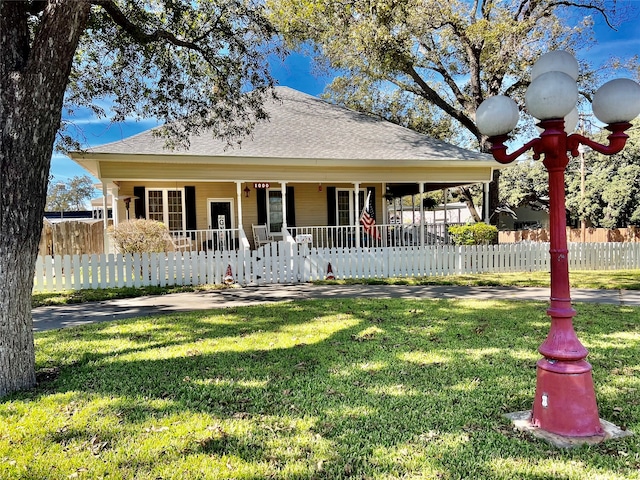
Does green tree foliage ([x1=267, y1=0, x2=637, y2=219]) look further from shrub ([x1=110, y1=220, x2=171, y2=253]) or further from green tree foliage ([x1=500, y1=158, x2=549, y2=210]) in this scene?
green tree foliage ([x1=500, y1=158, x2=549, y2=210])

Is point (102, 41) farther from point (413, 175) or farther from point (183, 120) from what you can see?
point (413, 175)

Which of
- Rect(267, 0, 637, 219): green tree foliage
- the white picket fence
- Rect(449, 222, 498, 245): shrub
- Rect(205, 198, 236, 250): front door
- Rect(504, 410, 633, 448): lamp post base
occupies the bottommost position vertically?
Rect(504, 410, 633, 448): lamp post base

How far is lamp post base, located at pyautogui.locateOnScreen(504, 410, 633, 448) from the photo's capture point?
3.05 meters

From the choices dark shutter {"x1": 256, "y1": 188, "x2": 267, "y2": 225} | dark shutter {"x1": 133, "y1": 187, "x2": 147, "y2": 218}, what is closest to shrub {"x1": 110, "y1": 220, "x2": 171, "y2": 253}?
dark shutter {"x1": 133, "y1": 187, "x2": 147, "y2": 218}

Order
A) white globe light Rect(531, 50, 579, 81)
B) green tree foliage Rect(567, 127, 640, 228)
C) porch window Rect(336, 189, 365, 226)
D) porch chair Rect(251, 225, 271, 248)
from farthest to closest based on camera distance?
green tree foliage Rect(567, 127, 640, 228)
porch window Rect(336, 189, 365, 226)
porch chair Rect(251, 225, 271, 248)
white globe light Rect(531, 50, 579, 81)

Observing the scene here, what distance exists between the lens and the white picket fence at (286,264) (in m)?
10.6

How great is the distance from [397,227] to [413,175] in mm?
1987

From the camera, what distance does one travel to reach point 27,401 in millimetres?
3877

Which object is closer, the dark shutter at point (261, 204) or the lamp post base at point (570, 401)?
the lamp post base at point (570, 401)

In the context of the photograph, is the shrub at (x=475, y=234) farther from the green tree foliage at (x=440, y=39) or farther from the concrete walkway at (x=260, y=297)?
the green tree foliage at (x=440, y=39)

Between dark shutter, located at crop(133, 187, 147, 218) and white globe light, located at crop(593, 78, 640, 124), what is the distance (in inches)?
578

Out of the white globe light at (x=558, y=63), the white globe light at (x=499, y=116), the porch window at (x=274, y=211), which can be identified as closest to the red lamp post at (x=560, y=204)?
the white globe light at (x=499, y=116)

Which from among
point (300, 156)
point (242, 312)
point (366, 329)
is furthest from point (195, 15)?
point (366, 329)

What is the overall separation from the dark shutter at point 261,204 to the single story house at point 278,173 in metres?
0.04
